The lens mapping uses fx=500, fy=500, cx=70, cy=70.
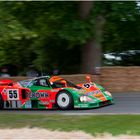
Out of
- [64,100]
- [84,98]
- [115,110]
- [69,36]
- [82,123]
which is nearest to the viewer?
[82,123]

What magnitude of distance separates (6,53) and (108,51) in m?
5.52

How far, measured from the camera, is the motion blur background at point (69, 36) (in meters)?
19.8

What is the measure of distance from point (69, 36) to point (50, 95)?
4505mm

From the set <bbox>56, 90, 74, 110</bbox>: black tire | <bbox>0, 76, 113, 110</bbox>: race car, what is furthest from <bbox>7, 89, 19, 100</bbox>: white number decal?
<bbox>56, 90, 74, 110</bbox>: black tire

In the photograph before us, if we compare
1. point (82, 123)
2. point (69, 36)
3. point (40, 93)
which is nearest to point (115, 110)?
point (40, 93)

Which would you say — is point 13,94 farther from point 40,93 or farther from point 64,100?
point 64,100

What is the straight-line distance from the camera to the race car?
15.3m

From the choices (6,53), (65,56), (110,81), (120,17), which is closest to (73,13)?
(120,17)

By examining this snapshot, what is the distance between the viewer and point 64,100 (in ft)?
50.9

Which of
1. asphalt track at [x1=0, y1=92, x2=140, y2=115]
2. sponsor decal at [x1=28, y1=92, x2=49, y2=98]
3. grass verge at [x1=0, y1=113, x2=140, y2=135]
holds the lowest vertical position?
grass verge at [x1=0, y1=113, x2=140, y2=135]

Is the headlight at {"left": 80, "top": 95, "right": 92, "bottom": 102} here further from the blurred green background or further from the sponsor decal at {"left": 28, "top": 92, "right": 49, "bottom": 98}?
the blurred green background

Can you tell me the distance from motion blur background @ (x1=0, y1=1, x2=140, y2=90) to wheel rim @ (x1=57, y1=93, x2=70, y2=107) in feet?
6.81

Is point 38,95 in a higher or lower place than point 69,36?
lower

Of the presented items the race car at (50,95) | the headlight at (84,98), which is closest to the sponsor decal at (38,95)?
the race car at (50,95)
